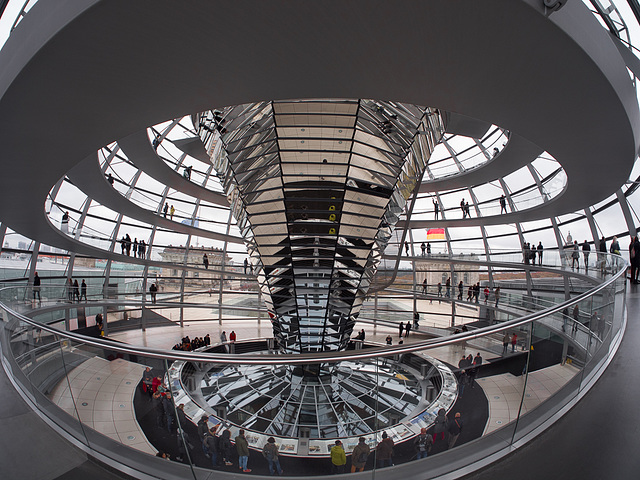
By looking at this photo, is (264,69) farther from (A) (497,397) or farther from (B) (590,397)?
(B) (590,397)

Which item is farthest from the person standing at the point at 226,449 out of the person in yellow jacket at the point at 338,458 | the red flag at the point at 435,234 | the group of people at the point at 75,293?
the red flag at the point at 435,234

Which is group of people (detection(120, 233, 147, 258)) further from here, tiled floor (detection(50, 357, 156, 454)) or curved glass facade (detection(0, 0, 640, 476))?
tiled floor (detection(50, 357, 156, 454))

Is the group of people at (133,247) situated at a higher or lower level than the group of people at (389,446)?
higher

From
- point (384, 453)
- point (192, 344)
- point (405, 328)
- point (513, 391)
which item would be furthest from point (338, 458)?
point (405, 328)

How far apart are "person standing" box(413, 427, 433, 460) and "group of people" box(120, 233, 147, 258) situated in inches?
853

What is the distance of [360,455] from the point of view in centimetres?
239

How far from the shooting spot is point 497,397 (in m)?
2.80

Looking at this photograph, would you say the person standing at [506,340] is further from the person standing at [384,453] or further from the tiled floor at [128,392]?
the person standing at [384,453]

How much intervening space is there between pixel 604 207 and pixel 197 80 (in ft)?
60.0

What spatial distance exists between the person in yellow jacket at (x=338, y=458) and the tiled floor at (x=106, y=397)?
4.21ft

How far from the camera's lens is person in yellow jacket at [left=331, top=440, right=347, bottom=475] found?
2.39 meters

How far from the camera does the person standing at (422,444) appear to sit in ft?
7.97

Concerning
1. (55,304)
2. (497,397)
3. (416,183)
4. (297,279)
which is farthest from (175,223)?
(497,397)

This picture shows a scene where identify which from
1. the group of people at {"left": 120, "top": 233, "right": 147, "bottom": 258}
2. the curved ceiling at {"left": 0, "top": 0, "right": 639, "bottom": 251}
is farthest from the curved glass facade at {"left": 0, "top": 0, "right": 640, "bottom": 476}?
the curved ceiling at {"left": 0, "top": 0, "right": 639, "bottom": 251}
